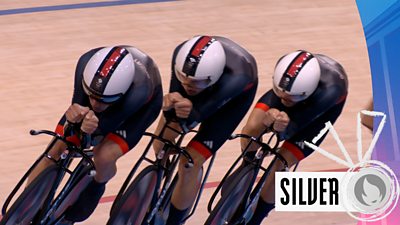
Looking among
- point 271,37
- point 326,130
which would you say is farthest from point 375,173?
point 271,37

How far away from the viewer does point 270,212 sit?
6.18 m

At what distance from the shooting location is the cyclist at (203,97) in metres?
5.18

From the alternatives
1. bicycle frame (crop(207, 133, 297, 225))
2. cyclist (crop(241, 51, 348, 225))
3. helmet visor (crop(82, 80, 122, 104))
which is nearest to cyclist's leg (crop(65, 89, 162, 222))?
helmet visor (crop(82, 80, 122, 104))

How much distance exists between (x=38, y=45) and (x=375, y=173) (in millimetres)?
3908

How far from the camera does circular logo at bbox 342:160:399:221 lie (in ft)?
17.5

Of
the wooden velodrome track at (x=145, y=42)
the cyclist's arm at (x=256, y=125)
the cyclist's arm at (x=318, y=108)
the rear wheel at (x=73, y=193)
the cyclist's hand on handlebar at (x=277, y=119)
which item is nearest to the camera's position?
the rear wheel at (x=73, y=193)

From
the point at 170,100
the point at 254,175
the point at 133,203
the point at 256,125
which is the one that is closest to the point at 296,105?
the point at 256,125

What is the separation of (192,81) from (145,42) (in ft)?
11.7

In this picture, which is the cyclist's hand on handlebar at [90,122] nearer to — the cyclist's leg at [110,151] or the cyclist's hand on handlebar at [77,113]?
the cyclist's hand on handlebar at [77,113]

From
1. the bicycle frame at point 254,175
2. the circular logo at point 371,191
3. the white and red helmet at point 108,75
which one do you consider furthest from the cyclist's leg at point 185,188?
the circular logo at point 371,191

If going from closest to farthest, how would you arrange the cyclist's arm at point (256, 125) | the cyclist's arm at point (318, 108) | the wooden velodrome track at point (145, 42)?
the cyclist's arm at point (318, 108)
the cyclist's arm at point (256, 125)
the wooden velodrome track at point (145, 42)

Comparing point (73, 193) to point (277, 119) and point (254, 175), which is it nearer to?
point (254, 175)

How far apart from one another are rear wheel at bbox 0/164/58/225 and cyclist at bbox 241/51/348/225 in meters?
1.06

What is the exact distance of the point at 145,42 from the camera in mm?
8695
